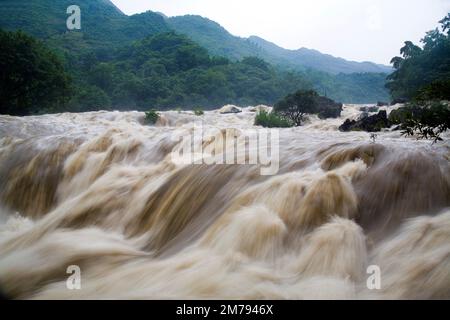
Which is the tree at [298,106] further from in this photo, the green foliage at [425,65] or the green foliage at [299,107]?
the green foliage at [425,65]

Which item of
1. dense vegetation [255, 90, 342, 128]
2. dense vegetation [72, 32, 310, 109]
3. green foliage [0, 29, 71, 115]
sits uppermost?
dense vegetation [72, 32, 310, 109]

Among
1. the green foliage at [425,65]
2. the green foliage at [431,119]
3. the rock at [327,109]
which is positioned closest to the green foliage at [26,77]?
the rock at [327,109]

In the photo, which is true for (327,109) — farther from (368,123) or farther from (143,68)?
(143,68)

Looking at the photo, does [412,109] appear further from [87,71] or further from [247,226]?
[87,71]

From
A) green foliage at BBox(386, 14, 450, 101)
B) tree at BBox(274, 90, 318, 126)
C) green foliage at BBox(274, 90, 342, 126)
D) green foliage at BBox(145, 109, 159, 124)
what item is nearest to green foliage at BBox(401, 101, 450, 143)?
green foliage at BBox(145, 109, 159, 124)

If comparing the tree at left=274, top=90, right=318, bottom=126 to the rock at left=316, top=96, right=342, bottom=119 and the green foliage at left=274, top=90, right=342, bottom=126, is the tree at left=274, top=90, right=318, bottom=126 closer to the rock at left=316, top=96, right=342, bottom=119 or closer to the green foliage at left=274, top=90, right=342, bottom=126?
the green foliage at left=274, top=90, right=342, bottom=126

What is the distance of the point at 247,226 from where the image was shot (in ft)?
11.3

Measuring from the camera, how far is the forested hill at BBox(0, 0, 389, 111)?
146ft

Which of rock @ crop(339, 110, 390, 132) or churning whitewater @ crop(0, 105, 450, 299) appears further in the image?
rock @ crop(339, 110, 390, 132)

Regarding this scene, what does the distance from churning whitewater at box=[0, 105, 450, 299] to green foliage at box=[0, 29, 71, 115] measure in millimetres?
17673

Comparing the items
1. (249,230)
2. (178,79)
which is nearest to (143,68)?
(178,79)

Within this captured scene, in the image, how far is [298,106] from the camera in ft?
66.2

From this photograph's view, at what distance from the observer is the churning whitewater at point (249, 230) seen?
2824 mm

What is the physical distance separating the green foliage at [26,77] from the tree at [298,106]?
1478 cm
